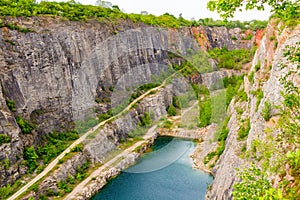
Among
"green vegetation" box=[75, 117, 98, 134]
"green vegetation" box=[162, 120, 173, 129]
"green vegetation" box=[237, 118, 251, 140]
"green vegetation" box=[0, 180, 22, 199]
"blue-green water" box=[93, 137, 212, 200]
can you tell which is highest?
"green vegetation" box=[237, 118, 251, 140]

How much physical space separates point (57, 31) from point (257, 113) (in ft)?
58.6

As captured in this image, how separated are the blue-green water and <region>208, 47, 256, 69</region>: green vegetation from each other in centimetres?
2105

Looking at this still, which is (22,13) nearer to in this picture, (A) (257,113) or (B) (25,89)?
(B) (25,89)

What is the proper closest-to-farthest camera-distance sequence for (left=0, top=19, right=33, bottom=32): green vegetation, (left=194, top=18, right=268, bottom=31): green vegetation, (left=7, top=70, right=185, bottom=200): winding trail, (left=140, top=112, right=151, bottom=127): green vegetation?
1. (left=7, top=70, right=185, bottom=200): winding trail
2. (left=0, top=19, right=33, bottom=32): green vegetation
3. (left=140, top=112, right=151, bottom=127): green vegetation
4. (left=194, top=18, right=268, bottom=31): green vegetation

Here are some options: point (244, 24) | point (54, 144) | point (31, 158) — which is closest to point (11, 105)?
point (31, 158)

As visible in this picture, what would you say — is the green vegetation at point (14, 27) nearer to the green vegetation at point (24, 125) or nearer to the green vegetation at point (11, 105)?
the green vegetation at point (11, 105)

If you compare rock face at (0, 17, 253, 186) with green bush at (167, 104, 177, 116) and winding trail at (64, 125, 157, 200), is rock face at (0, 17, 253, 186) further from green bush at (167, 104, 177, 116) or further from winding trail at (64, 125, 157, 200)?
winding trail at (64, 125, 157, 200)

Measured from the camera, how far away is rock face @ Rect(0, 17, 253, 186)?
20.5 meters

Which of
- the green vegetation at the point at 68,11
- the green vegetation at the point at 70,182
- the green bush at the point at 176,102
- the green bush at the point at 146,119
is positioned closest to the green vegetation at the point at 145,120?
the green bush at the point at 146,119

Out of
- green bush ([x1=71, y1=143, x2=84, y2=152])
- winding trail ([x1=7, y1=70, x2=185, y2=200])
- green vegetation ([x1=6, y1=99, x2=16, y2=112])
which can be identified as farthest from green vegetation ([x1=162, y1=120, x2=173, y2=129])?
green vegetation ([x1=6, y1=99, x2=16, y2=112])

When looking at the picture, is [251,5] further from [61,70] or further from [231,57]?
[231,57]

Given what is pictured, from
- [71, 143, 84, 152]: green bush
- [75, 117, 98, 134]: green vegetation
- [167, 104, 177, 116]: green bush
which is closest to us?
[71, 143, 84, 152]: green bush

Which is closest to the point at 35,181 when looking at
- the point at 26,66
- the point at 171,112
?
the point at 26,66

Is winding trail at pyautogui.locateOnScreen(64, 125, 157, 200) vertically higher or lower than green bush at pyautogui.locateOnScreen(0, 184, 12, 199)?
lower
